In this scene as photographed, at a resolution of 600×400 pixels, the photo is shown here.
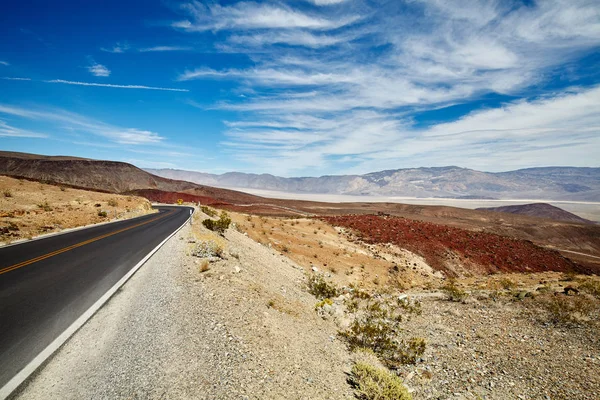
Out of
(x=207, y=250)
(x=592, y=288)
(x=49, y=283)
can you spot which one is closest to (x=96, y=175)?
(x=207, y=250)

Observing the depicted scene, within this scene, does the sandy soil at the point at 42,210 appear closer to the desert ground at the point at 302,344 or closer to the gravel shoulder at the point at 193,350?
the desert ground at the point at 302,344

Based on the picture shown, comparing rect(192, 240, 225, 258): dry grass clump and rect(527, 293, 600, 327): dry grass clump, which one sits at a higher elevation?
rect(192, 240, 225, 258): dry grass clump

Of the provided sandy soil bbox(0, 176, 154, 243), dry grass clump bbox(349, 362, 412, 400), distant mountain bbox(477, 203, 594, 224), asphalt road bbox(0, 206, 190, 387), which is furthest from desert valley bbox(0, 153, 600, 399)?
distant mountain bbox(477, 203, 594, 224)

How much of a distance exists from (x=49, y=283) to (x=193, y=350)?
18.9 ft

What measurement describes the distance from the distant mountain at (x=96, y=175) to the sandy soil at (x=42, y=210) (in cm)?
5297

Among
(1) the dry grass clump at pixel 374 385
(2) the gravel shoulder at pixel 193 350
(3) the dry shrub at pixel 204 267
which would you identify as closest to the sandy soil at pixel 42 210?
(3) the dry shrub at pixel 204 267

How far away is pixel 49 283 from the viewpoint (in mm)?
7777

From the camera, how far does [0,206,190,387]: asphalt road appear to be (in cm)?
498

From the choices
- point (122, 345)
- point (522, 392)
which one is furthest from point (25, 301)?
point (522, 392)

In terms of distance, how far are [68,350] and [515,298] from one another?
16.2m

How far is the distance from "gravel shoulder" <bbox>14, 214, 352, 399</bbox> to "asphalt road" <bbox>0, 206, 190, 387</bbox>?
54 cm

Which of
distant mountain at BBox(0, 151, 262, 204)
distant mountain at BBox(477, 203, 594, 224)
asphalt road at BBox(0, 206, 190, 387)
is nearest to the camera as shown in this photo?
asphalt road at BBox(0, 206, 190, 387)

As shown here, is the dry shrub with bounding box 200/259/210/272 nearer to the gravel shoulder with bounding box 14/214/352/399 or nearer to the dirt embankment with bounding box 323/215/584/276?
the gravel shoulder with bounding box 14/214/352/399

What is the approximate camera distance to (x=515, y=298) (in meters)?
12.8
